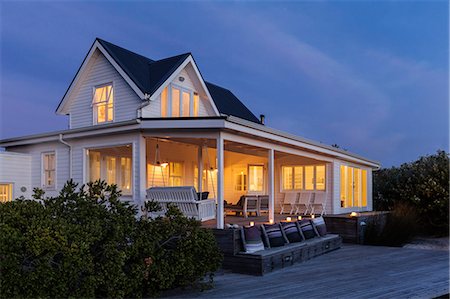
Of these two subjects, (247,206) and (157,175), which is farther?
(157,175)

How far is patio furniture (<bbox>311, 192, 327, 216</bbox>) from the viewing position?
18000 mm

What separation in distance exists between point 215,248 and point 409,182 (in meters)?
15.7

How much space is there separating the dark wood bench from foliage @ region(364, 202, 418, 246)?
5.15m

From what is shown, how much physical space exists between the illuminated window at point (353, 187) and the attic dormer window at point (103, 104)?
34.6ft

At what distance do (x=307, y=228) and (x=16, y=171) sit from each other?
983 cm

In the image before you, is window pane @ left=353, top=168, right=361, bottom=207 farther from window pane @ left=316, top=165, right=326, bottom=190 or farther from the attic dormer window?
the attic dormer window

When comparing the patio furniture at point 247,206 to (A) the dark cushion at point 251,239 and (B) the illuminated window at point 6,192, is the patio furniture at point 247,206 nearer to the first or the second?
(A) the dark cushion at point 251,239

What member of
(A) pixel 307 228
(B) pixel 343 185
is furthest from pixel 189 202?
(B) pixel 343 185

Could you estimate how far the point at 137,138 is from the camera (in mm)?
11930

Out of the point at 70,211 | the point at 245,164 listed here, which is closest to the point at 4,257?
the point at 70,211

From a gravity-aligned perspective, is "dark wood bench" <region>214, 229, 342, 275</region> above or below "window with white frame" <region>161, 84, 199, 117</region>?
below

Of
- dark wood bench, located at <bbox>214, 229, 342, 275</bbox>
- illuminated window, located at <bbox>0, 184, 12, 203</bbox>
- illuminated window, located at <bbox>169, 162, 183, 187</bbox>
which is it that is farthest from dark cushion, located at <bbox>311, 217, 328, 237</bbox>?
illuminated window, located at <bbox>0, 184, 12, 203</bbox>

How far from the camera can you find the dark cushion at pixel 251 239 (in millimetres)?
9852

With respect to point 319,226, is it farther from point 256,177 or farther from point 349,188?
point 349,188
